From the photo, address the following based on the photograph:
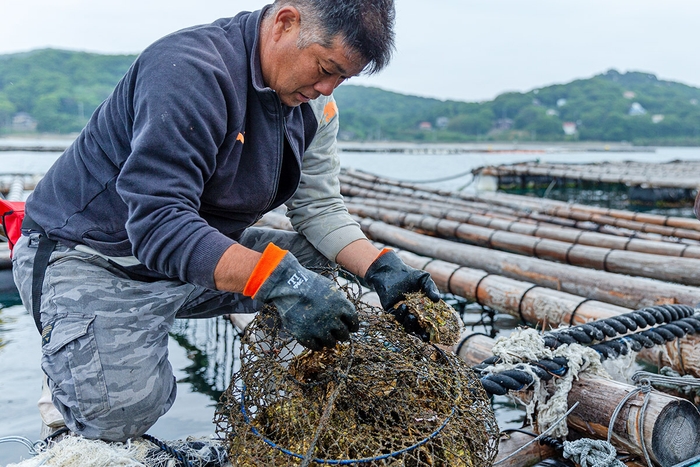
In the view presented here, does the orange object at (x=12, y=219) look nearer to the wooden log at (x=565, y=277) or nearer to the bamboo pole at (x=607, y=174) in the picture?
the wooden log at (x=565, y=277)

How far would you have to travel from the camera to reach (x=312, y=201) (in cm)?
302

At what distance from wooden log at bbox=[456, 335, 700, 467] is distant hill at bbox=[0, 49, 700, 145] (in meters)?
56.4

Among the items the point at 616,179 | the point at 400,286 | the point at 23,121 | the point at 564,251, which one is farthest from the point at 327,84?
the point at 23,121

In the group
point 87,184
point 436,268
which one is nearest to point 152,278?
point 87,184

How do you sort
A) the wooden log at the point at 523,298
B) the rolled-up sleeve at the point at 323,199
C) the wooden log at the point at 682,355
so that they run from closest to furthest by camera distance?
1. the rolled-up sleeve at the point at 323,199
2. the wooden log at the point at 682,355
3. the wooden log at the point at 523,298

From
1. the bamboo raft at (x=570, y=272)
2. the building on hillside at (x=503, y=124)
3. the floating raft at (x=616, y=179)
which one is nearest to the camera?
the bamboo raft at (x=570, y=272)

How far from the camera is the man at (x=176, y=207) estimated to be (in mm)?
1868

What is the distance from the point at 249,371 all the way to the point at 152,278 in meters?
0.76

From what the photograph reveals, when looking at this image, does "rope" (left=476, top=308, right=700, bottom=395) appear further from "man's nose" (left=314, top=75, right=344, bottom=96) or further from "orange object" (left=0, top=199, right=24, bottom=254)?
"orange object" (left=0, top=199, right=24, bottom=254)

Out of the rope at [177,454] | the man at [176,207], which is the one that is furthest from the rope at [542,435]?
the rope at [177,454]

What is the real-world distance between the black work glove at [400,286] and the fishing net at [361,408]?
20cm

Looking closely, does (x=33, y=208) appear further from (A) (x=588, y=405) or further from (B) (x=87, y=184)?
(A) (x=588, y=405)

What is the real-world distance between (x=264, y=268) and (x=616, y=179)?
15993mm

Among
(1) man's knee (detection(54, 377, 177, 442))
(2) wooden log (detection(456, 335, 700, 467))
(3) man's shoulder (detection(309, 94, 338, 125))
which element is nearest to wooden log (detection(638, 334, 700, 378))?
(2) wooden log (detection(456, 335, 700, 467))
